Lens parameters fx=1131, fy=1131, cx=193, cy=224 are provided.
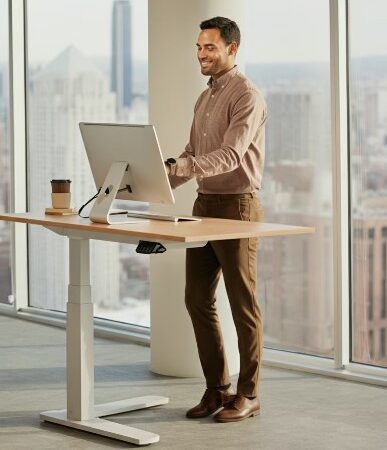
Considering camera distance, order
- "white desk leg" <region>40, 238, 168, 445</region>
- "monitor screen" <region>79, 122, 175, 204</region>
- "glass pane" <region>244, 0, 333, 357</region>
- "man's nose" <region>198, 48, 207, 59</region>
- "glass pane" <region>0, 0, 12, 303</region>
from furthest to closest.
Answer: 1. "glass pane" <region>0, 0, 12, 303</region>
2. "glass pane" <region>244, 0, 333, 357</region>
3. "man's nose" <region>198, 48, 207, 59</region>
4. "white desk leg" <region>40, 238, 168, 445</region>
5. "monitor screen" <region>79, 122, 175, 204</region>

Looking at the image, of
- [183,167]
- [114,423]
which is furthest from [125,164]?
[114,423]

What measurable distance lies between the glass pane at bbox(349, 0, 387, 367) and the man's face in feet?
3.31

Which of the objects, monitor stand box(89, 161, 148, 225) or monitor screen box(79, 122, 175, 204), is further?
monitor stand box(89, 161, 148, 225)

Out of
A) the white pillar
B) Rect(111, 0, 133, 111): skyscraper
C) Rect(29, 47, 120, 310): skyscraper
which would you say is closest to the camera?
the white pillar

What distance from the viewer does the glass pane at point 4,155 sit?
24.8 feet

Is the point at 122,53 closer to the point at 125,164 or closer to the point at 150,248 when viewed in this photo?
the point at 125,164

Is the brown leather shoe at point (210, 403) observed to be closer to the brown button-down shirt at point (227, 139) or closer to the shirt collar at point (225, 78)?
the brown button-down shirt at point (227, 139)

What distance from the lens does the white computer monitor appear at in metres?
4.38

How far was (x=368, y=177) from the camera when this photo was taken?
5598 millimetres

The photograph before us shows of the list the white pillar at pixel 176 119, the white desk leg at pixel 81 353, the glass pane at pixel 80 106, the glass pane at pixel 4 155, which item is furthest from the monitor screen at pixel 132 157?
the glass pane at pixel 4 155

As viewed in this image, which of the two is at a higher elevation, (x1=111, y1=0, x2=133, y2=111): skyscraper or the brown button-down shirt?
(x1=111, y1=0, x2=133, y2=111): skyscraper

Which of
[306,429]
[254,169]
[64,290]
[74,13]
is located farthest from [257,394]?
[74,13]

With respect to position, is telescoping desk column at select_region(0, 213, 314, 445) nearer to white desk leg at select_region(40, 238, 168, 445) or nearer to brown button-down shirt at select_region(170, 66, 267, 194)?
white desk leg at select_region(40, 238, 168, 445)

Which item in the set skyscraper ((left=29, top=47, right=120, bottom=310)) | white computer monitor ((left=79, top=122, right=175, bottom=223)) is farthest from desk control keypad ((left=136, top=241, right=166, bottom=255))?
skyscraper ((left=29, top=47, right=120, bottom=310))
